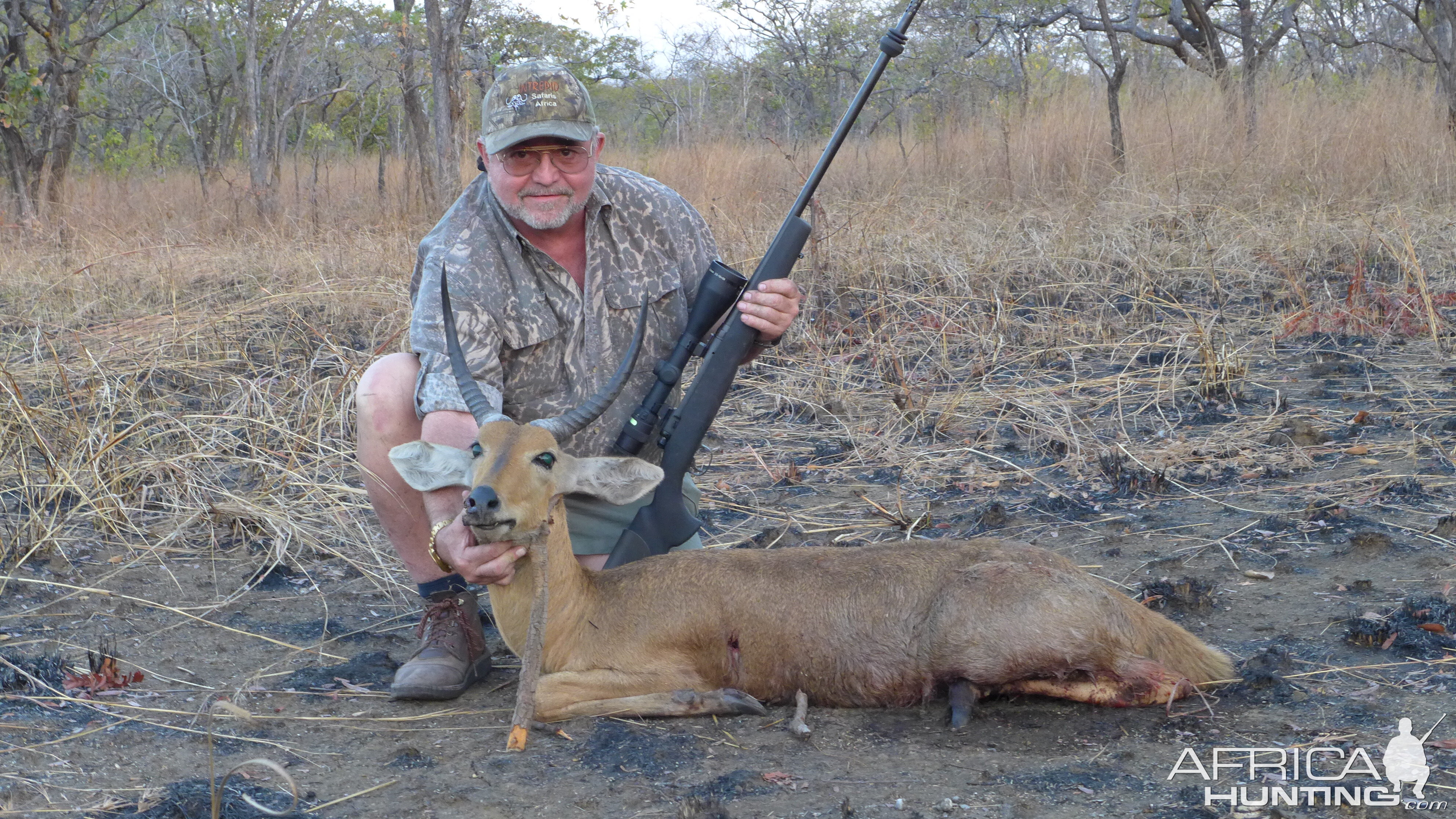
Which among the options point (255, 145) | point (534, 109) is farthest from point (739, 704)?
point (255, 145)

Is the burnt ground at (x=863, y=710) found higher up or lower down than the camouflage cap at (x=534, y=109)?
lower down

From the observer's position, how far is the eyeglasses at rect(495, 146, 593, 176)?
4.37 metres

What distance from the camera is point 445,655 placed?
3953 millimetres

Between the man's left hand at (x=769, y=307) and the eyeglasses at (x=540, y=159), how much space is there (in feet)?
2.45

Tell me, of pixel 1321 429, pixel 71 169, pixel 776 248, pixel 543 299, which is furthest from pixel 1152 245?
pixel 71 169

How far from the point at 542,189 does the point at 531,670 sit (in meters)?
1.75

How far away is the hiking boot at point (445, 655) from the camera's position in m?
3.86

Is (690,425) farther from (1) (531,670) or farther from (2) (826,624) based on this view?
(1) (531,670)

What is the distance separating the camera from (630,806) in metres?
3.09

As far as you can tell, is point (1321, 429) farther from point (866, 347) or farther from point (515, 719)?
point (515, 719)

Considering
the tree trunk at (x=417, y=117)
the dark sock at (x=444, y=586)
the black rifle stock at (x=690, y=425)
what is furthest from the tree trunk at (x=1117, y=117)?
the dark sock at (x=444, y=586)

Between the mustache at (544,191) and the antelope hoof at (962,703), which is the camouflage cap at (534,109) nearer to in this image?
the mustache at (544,191)

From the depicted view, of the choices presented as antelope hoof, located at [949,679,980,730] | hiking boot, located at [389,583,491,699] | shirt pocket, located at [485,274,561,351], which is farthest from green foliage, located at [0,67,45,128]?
antelope hoof, located at [949,679,980,730]

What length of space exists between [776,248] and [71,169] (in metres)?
19.0
